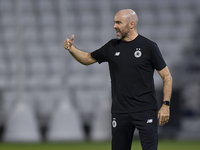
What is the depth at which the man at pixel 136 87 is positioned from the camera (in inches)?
162

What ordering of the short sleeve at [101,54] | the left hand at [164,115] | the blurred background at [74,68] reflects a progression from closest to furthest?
the left hand at [164,115] → the short sleeve at [101,54] → the blurred background at [74,68]

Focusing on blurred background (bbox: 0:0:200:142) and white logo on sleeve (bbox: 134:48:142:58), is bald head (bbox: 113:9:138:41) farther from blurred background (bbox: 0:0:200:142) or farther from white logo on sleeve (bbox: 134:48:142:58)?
blurred background (bbox: 0:0:200:142)

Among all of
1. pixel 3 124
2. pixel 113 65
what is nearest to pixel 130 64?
pixel 113 65

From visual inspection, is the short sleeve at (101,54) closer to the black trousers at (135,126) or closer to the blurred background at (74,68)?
the black trousers at (135,126)

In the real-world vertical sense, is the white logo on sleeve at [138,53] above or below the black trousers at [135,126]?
above

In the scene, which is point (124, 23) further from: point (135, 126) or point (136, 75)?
point (135, 126)

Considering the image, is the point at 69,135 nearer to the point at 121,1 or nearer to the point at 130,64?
the point at 121,1

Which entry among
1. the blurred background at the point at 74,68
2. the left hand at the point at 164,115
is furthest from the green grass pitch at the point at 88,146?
the left hand at the point at 164,115

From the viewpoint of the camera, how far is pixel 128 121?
4.15m

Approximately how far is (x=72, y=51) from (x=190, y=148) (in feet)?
15.7

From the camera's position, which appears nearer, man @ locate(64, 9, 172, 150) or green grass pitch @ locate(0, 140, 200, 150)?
man @ locate(64, 9, 172, 150)

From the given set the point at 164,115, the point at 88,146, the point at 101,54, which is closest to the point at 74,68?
the point at 88,146

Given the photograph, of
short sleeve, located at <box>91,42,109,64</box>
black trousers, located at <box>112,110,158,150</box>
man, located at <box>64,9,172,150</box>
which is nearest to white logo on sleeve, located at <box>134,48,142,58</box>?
man, located at <box>64,9,172,150</box>

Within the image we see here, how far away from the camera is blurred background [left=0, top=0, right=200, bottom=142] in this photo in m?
10.7
